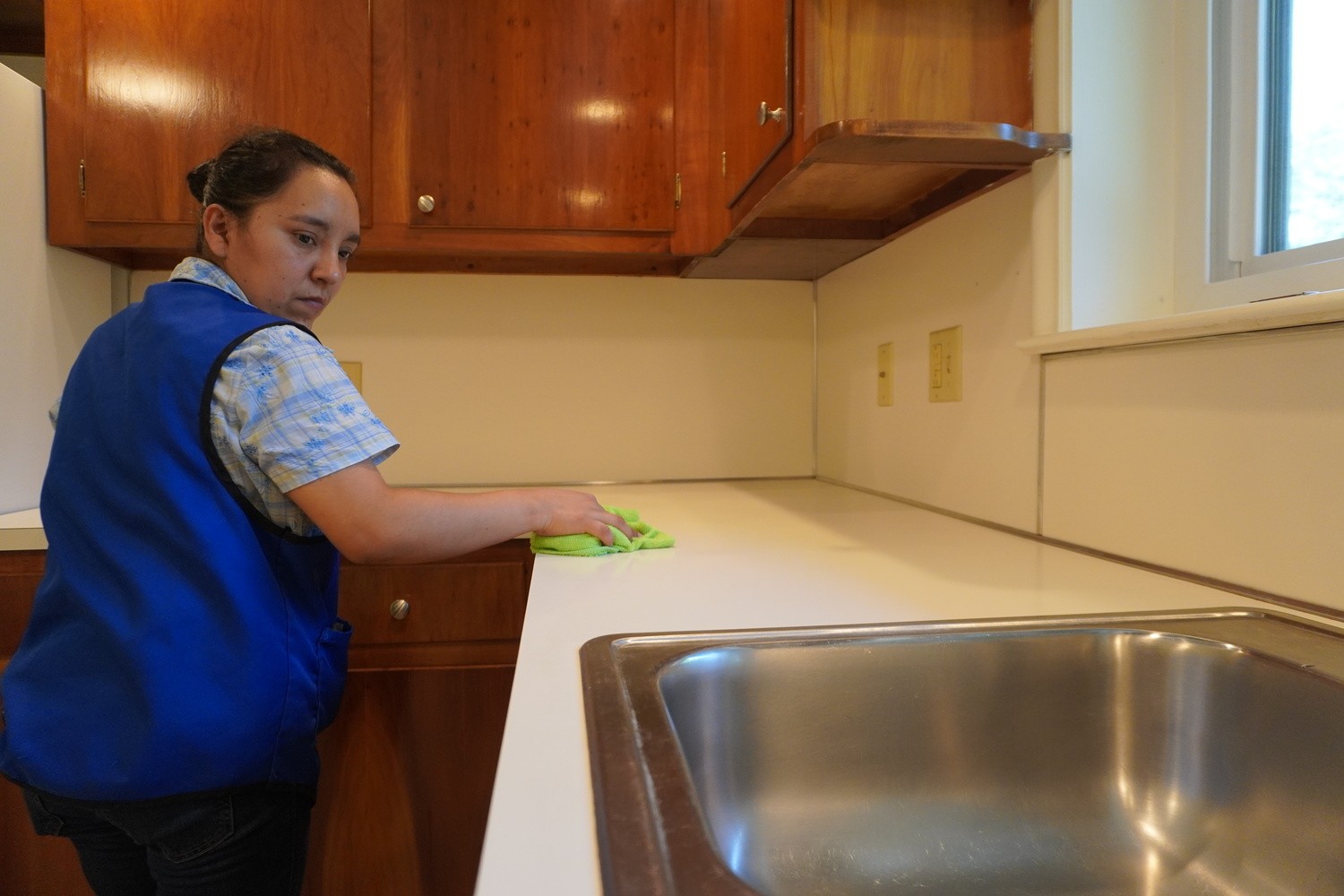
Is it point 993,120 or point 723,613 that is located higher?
point 993,120

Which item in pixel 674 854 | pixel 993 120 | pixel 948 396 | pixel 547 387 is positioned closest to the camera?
pixel 674 854

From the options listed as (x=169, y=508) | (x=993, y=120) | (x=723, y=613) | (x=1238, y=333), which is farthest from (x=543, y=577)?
(x=993, y=120)

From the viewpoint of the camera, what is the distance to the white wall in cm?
138

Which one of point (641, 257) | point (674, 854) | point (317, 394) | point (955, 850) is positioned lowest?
point (955, 850)

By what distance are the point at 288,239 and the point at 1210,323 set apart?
3.05 feet

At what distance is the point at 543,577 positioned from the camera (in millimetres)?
818

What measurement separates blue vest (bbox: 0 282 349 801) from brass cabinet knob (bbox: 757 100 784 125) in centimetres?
68

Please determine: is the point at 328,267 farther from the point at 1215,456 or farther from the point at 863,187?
the point at 1215,456

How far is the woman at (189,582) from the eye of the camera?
726 millimetres

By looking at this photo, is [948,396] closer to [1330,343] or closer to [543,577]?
[1330,343]

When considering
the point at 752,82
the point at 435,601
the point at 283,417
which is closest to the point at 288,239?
the point at 283,417

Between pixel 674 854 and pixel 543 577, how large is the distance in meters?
0.53

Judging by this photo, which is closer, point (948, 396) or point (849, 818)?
point (849, 818)

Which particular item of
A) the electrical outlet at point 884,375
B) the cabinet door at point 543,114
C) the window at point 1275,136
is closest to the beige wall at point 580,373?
the cabinet door at point 543,114
